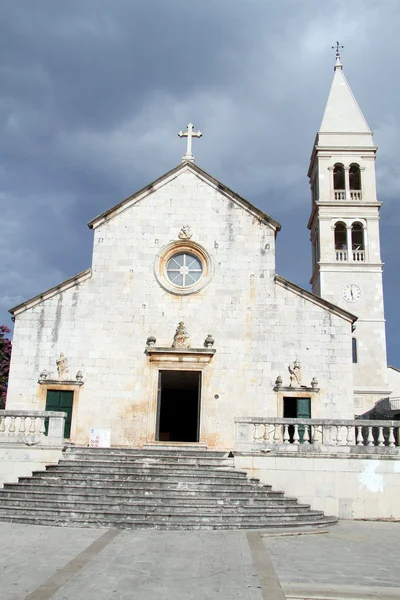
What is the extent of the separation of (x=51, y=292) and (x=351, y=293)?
2021 centimetres

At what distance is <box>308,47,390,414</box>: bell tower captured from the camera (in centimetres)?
3309

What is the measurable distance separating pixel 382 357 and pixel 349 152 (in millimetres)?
14003

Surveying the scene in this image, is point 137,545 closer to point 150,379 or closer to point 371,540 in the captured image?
point 371,540

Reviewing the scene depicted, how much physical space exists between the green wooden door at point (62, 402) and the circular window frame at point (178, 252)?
4.99m

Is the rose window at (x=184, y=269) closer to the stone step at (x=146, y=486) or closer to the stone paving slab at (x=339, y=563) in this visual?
the stone step at (x=146, y=486)

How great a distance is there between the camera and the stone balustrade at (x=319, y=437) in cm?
1532

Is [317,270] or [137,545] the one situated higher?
[317,270]

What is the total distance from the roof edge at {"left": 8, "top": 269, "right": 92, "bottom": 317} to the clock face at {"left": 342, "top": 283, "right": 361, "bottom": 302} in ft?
61.7

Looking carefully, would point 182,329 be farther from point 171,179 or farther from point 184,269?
point 171,179

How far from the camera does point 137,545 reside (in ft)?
33.2

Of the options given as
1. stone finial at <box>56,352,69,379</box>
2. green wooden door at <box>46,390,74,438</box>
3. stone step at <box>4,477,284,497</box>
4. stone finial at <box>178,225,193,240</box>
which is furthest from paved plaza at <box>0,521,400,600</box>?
stone finial at <box>178,225,193,240</box>

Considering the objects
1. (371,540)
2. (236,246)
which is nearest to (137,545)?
(371,540)

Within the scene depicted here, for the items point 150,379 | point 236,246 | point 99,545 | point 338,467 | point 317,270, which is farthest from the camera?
point 317,270

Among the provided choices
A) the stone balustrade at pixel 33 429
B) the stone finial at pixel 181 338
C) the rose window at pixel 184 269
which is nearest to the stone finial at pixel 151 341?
the stone finial at pixel 181 338
